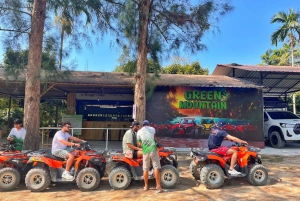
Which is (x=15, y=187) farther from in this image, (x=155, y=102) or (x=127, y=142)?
(x=155, y=102)

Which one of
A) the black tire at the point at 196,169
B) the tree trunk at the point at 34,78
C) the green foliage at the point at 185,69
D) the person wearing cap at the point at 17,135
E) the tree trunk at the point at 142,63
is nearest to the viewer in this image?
the black tire at the point at 196,169

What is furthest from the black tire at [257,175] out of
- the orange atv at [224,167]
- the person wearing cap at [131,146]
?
the person wearing cap at [131,146]

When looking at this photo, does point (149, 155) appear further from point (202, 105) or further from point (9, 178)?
point (202, 105)

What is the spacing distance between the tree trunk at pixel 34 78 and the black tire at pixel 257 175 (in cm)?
569

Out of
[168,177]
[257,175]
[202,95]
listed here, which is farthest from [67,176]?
[202,95]

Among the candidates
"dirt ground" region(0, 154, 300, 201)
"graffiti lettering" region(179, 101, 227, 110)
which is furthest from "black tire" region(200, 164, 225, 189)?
"graffiti lettering" region(179, 101, 227, 110)

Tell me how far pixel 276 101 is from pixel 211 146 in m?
10.2

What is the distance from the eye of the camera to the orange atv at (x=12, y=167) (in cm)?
499

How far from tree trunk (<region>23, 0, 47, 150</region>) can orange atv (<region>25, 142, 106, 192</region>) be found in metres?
1.89

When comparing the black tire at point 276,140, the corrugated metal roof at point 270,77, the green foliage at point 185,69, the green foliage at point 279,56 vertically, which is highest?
the green foliage at point 279,56

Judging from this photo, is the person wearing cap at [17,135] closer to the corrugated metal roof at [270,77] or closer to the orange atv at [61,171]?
the orange atv at [61,171]

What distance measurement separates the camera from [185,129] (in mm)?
10500

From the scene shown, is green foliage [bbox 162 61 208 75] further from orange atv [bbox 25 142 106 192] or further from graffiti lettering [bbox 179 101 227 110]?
orange atv [bbox 25 142 106 192]

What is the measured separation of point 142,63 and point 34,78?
3.13m
